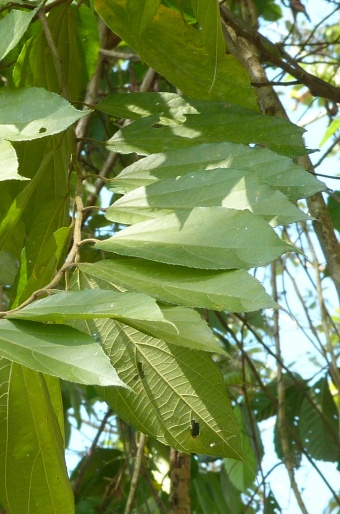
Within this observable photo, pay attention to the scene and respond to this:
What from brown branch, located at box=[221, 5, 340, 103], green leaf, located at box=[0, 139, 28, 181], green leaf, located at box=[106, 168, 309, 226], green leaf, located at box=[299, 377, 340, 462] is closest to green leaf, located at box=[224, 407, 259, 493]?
green leaf, located at box=[299, 377, 340, 462]

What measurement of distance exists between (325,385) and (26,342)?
1.44m

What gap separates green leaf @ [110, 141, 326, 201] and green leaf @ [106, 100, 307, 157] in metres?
0.05

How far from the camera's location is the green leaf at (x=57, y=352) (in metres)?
0.47

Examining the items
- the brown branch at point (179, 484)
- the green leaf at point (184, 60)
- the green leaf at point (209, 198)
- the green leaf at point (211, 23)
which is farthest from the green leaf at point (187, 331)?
the brown branch at point (179, 484)

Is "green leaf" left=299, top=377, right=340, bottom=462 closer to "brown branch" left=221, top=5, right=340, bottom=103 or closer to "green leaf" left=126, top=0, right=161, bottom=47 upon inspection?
A: "brown branch" left=221, top=5, right=340, bottom=103

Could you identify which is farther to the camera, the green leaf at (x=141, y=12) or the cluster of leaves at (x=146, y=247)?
the green leaf at (x=141, y=12)

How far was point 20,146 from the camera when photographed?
3.34 feet

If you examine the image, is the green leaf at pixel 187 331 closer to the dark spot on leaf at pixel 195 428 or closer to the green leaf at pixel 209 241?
the green leaf at pixel 209 241

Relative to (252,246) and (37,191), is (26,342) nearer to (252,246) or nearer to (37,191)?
(252,246)

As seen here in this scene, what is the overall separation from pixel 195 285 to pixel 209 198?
124mm

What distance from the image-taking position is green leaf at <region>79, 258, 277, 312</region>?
0.54 metres

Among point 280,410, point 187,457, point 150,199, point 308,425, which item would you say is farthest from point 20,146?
point 308,425

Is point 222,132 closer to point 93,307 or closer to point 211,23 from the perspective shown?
point 211,23

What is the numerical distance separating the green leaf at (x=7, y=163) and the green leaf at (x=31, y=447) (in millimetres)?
200
